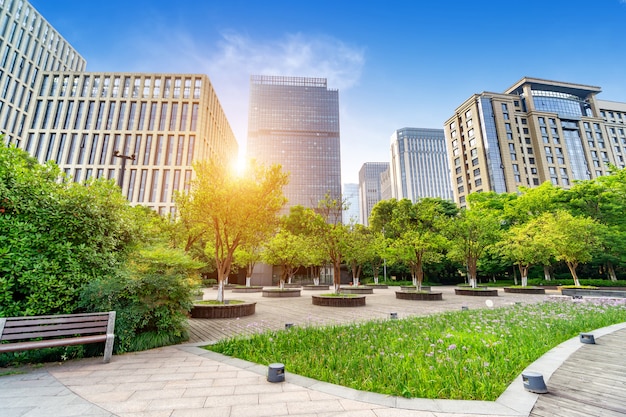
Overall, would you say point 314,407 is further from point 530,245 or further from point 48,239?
point 530,245

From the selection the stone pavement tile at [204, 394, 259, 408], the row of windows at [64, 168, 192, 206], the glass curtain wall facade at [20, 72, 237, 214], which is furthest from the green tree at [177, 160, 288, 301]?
the row of windows at [64, 168, 192, 206]

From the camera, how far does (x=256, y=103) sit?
105 m

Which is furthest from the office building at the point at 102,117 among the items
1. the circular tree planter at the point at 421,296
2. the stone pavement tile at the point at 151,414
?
the stone pavement tile at the point at 151,414

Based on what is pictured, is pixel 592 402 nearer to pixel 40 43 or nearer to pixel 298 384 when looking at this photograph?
pixel 298 384

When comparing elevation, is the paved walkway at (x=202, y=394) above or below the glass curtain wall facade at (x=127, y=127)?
below

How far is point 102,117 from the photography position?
50.0 meters

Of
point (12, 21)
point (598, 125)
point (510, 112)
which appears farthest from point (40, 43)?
point (598, 125)

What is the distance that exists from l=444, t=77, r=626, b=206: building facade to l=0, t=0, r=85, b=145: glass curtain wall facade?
9331 cm

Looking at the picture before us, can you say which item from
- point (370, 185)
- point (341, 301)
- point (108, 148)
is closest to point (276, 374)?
point (341, 301)

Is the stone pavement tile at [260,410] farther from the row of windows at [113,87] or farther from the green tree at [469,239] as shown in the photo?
the row of windows at [113,87]

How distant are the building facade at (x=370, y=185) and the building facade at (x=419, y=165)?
3093 centimetres

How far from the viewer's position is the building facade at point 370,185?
16550cm

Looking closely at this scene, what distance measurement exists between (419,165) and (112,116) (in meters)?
117

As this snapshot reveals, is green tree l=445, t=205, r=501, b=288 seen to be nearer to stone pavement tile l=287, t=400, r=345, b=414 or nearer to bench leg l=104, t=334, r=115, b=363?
stone pavement tile l=287, t=400, r=345, b=414
